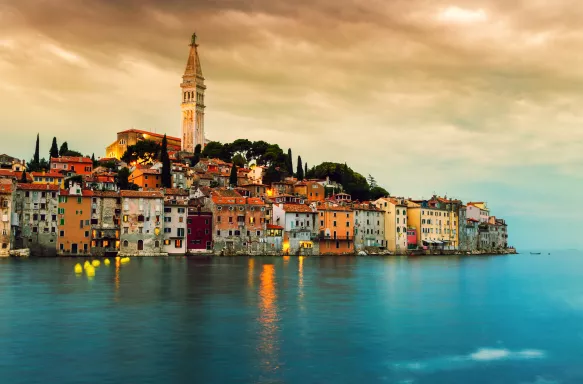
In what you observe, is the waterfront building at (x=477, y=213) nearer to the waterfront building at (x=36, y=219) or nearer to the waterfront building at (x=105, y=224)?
the waterfront building at (x=105, y=224)

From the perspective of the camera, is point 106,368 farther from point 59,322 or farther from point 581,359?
point 581,359

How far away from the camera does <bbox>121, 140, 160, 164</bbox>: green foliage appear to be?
113m

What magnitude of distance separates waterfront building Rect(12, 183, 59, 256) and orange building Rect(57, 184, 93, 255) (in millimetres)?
723

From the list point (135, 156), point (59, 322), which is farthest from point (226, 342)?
point (135, 156)

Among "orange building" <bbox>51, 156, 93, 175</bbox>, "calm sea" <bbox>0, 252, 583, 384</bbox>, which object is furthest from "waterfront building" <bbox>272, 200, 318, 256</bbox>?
"calm sea" <bbox>0, 252, 583, 384</bbox>

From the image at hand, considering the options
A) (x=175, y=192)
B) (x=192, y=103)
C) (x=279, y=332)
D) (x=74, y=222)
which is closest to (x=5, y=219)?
(x=74, y=222)

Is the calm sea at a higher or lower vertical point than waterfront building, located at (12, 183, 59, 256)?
lower

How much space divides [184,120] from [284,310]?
111729 millimetres

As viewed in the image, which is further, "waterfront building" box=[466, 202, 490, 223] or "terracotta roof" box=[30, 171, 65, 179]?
"waterfront building" box=[466, 202, 490, 223]

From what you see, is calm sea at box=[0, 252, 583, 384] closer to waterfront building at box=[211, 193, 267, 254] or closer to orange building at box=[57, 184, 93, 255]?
orange building at box=[57, 184, 93, 255]

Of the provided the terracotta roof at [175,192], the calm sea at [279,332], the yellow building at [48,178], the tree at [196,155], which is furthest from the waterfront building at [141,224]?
the tree at [196,155]

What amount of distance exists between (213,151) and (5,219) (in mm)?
55967

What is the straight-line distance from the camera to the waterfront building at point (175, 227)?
255 feet

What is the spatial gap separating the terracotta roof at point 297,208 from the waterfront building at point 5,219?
35066 millimetres
